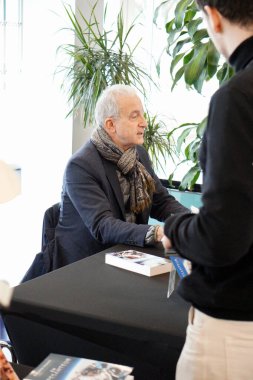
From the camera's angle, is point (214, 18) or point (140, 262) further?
point (140, 262)

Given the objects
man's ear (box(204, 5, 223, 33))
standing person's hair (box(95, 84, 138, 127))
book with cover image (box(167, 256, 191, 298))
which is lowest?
book with cover image (box(167, 256, 191, 298))

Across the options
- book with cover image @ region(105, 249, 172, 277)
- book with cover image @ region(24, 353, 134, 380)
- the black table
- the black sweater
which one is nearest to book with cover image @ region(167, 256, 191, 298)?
the black table

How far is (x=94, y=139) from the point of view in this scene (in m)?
2.59

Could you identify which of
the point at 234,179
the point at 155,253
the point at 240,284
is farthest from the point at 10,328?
the point at 234,179

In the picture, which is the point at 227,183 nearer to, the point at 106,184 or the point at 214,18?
the point at 214,18

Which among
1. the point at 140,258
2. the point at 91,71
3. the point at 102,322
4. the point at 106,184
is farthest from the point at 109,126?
the point at 102,322

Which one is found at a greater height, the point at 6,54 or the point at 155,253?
the point at 6,54

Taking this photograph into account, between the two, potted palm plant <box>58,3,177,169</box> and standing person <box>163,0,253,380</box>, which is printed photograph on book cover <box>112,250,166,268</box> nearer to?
standing person <box>163,0,253,380</box>

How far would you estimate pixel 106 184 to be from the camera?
251cm

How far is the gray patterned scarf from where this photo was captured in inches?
101

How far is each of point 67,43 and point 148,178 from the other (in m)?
1.44

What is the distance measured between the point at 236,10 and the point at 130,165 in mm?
1569

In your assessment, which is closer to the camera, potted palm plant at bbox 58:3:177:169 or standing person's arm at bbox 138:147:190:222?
standing person's arm at bbox 138:147:190:222

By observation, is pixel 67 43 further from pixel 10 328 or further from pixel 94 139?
pixel 10 328
